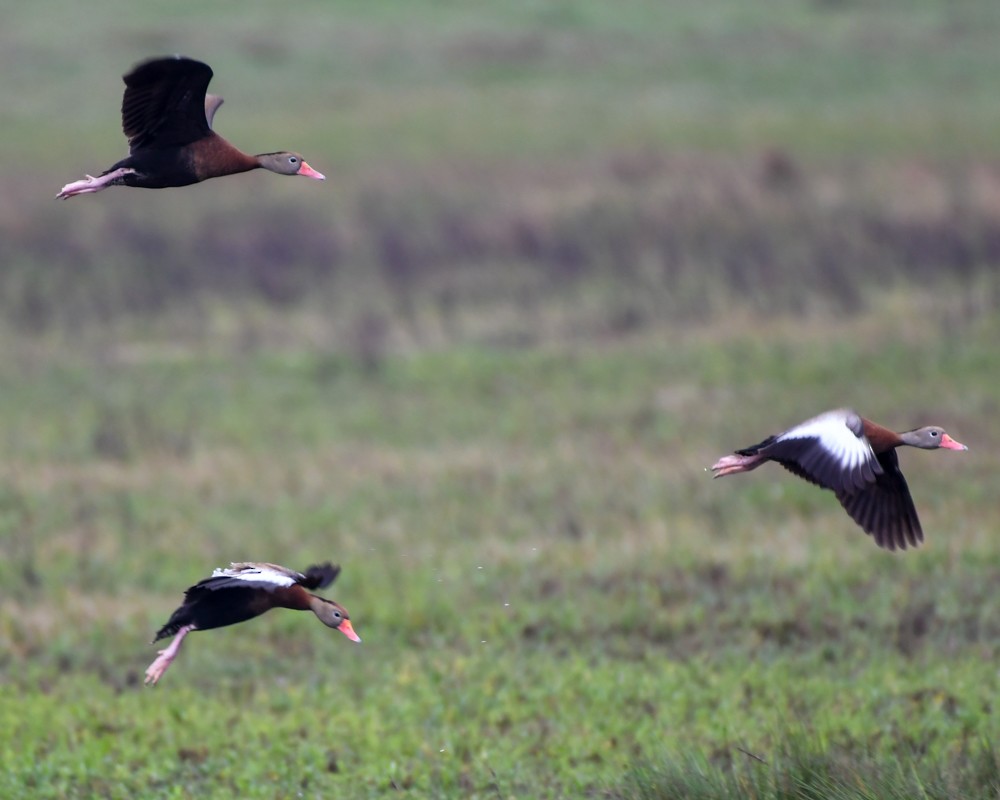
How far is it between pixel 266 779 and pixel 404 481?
5275 millimetres

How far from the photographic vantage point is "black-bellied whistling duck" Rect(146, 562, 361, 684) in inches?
222

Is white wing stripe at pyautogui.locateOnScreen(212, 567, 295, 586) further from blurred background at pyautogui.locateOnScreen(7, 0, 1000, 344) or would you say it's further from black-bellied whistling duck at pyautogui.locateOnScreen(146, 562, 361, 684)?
blurred background at pyautogui.locateOnScreen(7, 0, 1000, 344)

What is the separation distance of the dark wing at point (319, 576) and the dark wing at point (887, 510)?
83.9 inches

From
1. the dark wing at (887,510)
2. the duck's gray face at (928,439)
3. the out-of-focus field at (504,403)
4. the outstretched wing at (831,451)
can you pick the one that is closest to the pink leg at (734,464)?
the outstretched wing at (831,451)

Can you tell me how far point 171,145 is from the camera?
6.16 m

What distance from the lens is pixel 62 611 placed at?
33.7 ft

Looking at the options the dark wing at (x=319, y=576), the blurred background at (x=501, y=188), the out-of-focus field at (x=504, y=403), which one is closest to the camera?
the dark wing at (x=319, y=576)

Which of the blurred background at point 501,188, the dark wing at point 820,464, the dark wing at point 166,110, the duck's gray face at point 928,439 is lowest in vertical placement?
the blurred background at point 501,188

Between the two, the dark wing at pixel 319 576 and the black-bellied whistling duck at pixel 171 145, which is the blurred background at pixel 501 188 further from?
the dark wing at pixel 319 576

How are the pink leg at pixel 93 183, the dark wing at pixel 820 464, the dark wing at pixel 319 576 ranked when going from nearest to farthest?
1. the dark wing at pixel 820 464
2. the dark wing at pixel 319 576
3. the pink leg at pixel 93 183

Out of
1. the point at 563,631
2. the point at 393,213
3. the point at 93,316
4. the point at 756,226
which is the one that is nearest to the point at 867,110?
the point at 756,226

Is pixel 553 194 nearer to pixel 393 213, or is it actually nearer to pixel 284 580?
pixel 393 213

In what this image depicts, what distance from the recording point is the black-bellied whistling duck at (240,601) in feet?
18.5

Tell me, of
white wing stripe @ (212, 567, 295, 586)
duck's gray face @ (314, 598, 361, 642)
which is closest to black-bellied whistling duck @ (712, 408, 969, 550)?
duck's gray face @ (314, 598, 361, 642)
